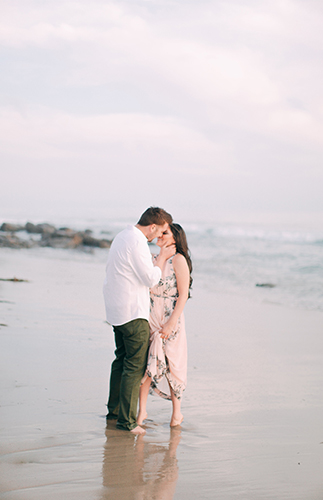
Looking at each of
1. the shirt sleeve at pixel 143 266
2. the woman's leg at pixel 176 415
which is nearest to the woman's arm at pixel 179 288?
the shirt sleeve at pixel 143 266

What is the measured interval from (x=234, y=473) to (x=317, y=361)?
11.2ft

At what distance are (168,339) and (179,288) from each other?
17.9 inches

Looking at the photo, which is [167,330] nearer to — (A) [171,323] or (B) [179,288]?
(A) [171,323]

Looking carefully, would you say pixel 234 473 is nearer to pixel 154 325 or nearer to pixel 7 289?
pixel 154 325

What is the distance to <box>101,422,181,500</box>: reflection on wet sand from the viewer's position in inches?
117

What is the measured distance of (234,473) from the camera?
331 cm

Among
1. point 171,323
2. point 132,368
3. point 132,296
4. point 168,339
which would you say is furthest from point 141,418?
point 132,296

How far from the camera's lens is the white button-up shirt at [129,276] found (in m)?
3.90

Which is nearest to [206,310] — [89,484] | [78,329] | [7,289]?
[78,329]

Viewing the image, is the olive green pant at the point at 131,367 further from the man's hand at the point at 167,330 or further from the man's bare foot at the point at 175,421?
the man's bare foot at the point at 175,421

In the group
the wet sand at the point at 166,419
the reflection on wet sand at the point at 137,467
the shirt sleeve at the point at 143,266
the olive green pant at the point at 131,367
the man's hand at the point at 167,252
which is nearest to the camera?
the reflection on wet sand at the point at 137,467

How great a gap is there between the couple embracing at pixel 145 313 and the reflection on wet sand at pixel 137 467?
0.24 m

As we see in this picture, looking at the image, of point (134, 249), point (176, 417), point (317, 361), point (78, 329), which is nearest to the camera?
point (134, 249)

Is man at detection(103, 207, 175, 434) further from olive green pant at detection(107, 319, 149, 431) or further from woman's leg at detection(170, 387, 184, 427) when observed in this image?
woman's leg at detection(170, 387, 184, 427)
